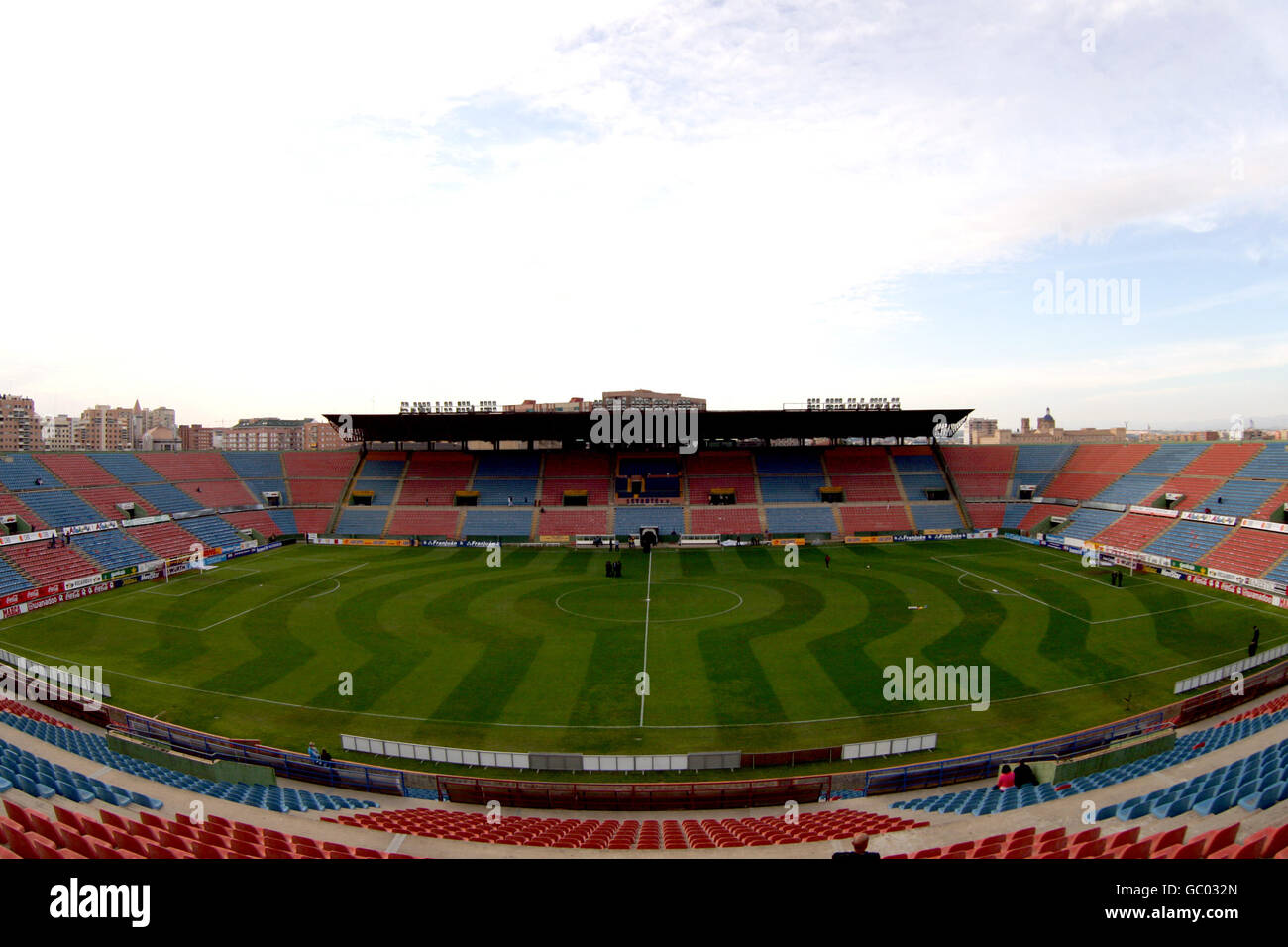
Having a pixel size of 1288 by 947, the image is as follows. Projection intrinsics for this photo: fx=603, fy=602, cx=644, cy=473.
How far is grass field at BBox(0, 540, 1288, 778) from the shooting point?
21.7 meters

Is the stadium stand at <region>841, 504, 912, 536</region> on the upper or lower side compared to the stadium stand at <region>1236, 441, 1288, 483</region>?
lower

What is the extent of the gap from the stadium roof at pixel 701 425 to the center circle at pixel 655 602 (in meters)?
23.6

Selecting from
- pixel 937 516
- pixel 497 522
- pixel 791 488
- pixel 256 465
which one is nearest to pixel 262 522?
pixel 256 465

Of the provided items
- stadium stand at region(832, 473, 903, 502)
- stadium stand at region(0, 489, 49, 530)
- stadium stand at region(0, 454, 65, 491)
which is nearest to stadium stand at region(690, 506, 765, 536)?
stadium stand at region(832, 473, 903, 502)

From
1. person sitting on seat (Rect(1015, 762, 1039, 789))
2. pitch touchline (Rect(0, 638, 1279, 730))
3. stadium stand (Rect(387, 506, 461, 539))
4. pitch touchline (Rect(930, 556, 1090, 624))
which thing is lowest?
pitch touchline (Rect(0, 638, 1279, 730))

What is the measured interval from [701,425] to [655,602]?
97.3 ft

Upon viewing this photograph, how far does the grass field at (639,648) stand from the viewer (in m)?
21.7

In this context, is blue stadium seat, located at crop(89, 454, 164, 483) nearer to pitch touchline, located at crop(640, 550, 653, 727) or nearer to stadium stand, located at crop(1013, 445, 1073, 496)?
pitch touchline, located at crop(640, 550, 653, 727)

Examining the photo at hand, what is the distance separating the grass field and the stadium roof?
19.7m

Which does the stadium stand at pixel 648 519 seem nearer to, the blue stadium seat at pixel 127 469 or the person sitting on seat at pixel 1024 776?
the person sitting on seat at pixel 1024 776

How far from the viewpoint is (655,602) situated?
3628 cm
